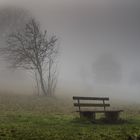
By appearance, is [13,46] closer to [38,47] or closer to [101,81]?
[38,47]

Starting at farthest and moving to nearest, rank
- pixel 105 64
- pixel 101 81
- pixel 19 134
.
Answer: pixel 105 64 → pixel 101 81 → pixel 19 134

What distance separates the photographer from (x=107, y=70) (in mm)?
105938

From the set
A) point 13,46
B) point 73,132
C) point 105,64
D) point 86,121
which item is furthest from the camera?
point 105,64

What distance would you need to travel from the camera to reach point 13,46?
168 feet

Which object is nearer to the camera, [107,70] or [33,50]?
[33,50]

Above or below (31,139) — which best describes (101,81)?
above

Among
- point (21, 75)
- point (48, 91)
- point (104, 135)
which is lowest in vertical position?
point (104, 135)

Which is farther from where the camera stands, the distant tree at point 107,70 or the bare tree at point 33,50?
the distant tree at point 107,70

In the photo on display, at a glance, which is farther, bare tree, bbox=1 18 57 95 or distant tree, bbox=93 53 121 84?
distant tree, bbox=93 53 121 84

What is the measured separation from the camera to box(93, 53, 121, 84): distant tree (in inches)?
4035

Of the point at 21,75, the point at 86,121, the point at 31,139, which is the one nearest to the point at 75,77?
the point at 21,75

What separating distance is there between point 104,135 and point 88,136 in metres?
0.76

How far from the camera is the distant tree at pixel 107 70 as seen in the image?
102 meters

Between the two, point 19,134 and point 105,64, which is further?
point 105,64
